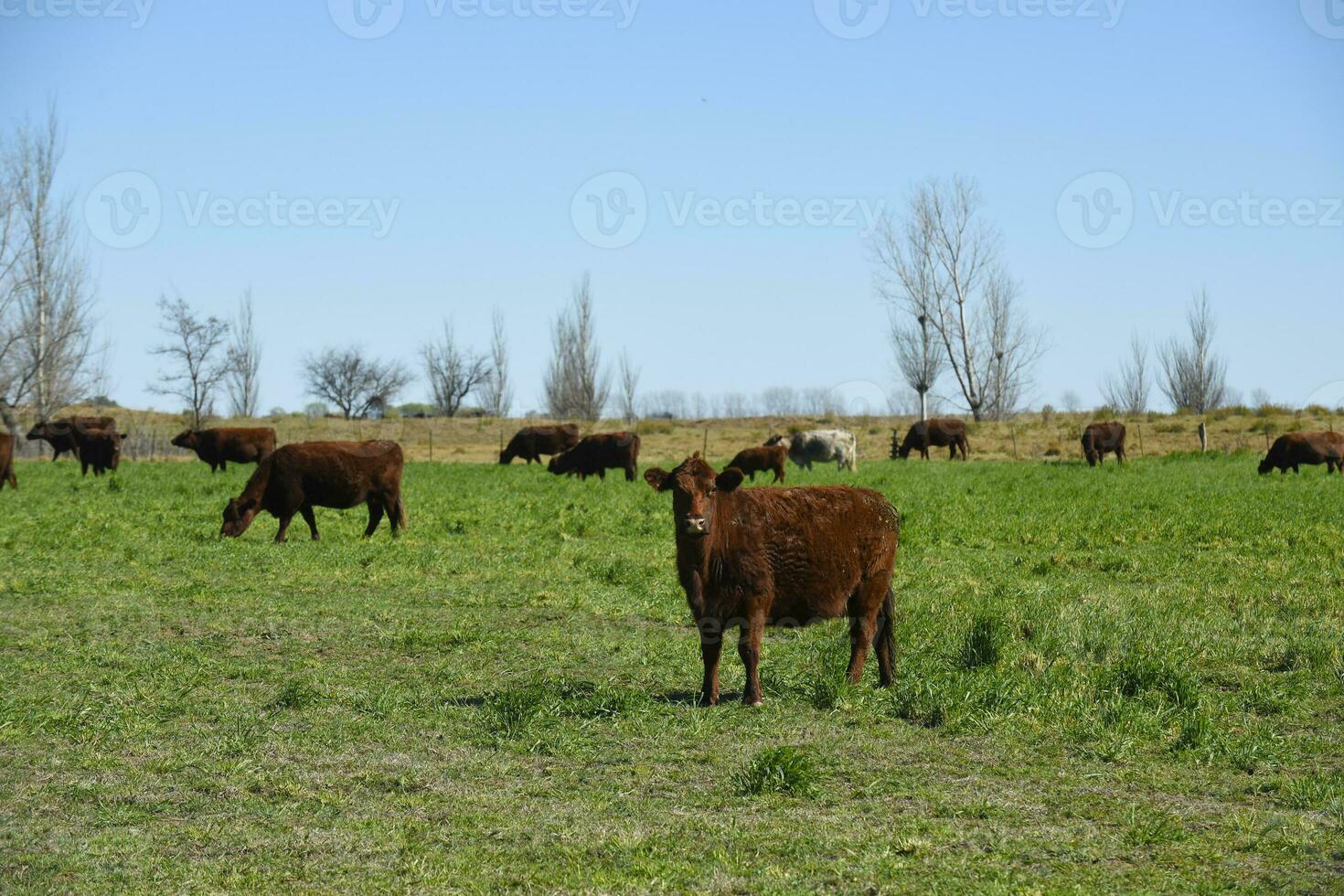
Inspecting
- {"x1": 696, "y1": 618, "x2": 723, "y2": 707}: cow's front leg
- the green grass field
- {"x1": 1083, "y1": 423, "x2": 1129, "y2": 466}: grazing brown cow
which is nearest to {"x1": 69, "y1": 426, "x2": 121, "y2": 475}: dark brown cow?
the green grass field

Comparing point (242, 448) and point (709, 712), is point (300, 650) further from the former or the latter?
point (242, 448)

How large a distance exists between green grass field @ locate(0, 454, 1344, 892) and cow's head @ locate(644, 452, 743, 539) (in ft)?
4.04

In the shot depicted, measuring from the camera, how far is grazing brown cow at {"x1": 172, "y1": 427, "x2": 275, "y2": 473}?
4094 cm

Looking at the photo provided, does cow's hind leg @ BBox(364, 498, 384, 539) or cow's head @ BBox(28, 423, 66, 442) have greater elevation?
cow's head @ BBox(28, 423, 66, 442)

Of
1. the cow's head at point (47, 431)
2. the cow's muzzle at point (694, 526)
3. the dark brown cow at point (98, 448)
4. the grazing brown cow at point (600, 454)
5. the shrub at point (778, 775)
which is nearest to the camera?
the shrub at point (778, 775)

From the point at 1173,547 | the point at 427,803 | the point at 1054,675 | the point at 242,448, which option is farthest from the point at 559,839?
the point at 242,448

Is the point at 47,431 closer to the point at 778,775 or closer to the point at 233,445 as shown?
the point at 233,445

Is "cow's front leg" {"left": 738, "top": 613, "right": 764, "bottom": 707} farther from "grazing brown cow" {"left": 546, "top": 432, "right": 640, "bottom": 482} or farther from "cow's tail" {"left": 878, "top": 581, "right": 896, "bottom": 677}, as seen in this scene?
"grazing brown cow" {"left": 546, "top": 432, "right": 640, "bottom": 482}

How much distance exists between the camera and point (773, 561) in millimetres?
9008

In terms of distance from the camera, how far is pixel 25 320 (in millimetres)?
61875

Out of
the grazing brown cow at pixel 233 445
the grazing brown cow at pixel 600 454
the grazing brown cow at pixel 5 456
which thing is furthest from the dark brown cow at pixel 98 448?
the grazing brown cow at pixel 600 454

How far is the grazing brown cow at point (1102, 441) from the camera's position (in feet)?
136

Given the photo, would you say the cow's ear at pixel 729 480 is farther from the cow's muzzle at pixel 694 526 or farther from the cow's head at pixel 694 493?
the cow's muzzle at pixel 694 526

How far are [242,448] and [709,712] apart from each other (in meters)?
36.4
